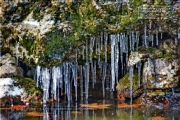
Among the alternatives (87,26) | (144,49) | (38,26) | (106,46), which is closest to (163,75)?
(144,49)

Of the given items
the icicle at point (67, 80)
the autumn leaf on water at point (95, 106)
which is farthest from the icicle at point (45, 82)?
the autumn leaf on water at point (95, 106)

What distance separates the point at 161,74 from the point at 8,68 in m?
7.42

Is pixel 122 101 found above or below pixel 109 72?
below

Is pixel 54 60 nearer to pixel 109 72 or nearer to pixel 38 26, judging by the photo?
pixel 38 26

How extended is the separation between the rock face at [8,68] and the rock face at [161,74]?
6.34 metres

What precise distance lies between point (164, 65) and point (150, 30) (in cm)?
177

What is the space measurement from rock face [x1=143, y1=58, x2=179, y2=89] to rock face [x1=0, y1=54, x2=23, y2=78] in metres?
6.34

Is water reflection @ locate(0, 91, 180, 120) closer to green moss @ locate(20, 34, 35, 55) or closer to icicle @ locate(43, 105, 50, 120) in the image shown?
icicle @ locate(43, 105, 50, 120)

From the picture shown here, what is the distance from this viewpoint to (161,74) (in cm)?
1530

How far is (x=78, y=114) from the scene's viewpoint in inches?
531

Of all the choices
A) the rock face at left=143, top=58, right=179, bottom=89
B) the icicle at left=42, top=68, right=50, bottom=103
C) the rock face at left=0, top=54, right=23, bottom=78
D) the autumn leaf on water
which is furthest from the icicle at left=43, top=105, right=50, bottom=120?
the rock face at left=143, top=58, right=179, bottom=89

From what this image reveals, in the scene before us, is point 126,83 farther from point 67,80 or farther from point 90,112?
point 90,112

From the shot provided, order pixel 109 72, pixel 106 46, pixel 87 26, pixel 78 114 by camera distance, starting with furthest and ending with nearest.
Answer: pixel 109 72 < pixel 106 46 < pixel 87 26 < pixel 78 114

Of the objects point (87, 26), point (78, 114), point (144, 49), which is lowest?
point (78, 114)
